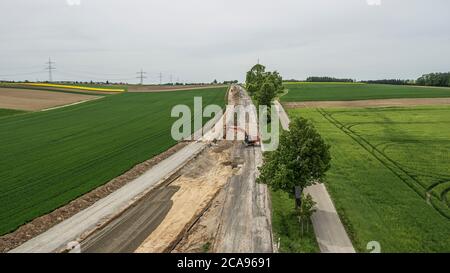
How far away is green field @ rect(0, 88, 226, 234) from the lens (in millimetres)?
28297

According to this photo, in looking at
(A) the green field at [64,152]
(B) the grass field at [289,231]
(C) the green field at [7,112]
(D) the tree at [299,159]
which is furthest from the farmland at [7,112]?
(D) the tree at [299,159]

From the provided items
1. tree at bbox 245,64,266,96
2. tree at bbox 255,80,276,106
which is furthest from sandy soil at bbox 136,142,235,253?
tree at bbox 245,64,266,96

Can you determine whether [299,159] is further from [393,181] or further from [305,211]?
[393,181]

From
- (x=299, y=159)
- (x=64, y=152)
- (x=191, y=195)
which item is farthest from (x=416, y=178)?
(x=64, y=152)

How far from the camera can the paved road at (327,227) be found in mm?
21391

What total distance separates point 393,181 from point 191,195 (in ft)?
56.1

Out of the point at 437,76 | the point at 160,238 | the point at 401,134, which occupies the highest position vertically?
the point at 437,76

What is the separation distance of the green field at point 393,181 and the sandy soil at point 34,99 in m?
64.7

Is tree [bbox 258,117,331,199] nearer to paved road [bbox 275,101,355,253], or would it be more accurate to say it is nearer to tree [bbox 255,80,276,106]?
paved road [bbox 275,101,355,253]

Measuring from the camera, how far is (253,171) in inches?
1443

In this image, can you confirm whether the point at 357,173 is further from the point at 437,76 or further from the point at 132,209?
the point at 437,76

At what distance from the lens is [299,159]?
24.6m

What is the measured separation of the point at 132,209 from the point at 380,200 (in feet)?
59.6
